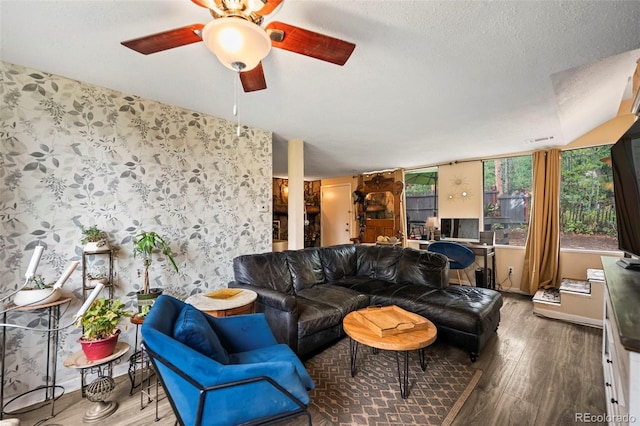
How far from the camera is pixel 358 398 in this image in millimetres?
1869

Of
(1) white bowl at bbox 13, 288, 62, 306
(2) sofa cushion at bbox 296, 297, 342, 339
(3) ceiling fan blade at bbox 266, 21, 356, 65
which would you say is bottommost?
(2) sofa cushion at bbox 296, 297, 342, 339

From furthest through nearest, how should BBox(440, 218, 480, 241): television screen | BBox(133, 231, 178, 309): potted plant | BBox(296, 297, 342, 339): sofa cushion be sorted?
BBox(440, 218, 480, 241): television screen < BBox(296, 297, 342, 339): sofa cushion < BBox(133, 231, 178, 309): potted plant

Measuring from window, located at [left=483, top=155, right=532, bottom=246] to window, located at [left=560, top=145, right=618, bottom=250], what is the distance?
475 mm

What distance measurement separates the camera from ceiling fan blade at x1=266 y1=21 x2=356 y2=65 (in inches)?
48.2

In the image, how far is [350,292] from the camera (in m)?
→ 3.00

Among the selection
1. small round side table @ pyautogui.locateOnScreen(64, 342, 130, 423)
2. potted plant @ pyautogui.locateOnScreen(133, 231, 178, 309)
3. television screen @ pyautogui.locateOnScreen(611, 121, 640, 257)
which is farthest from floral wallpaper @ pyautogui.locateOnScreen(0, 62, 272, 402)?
television screen @ pyautogui.locateOnScreen(611, 121, 640, 257)

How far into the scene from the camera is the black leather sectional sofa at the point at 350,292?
2330mm

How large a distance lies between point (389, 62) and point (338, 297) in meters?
2.26

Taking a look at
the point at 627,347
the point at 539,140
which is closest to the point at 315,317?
the point at 627,347

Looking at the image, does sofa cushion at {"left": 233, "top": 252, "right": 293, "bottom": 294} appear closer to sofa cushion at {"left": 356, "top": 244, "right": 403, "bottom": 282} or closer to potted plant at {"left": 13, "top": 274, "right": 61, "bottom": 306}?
sofa cushion at {"left": 356, "top": 244, "right": 403, "bottom": 282}

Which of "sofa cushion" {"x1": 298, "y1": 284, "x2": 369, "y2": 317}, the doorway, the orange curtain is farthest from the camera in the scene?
the doorway

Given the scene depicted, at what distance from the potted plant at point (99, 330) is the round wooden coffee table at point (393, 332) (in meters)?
1.67

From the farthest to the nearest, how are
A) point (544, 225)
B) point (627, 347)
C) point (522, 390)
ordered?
point (544, 225) → point (522, 390) → point (627, 347)

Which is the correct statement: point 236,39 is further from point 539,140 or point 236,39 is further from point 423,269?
point 539,140
